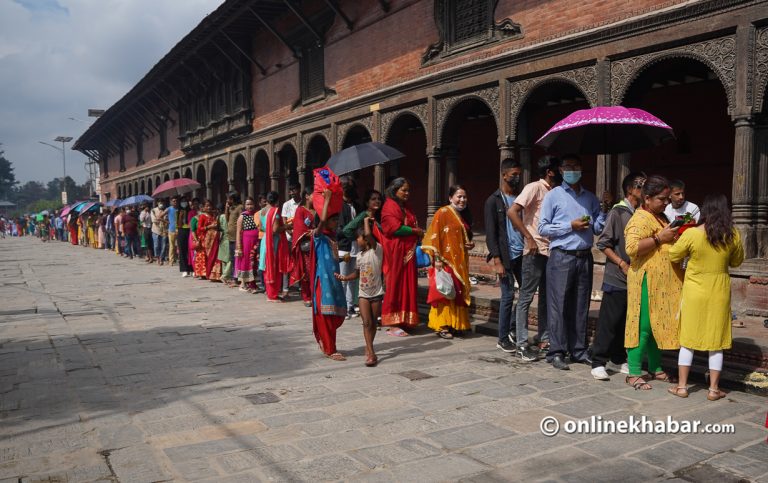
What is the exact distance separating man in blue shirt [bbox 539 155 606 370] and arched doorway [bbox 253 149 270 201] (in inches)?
607

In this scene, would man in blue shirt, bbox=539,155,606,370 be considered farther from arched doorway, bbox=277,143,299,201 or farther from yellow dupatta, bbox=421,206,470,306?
arched doorway, bbox=277,143,299,201

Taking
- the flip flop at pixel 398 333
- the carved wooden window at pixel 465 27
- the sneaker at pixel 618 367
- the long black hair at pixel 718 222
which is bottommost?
the flip flop at pixel 398 333

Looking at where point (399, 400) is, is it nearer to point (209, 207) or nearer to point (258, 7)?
point (209, 207)

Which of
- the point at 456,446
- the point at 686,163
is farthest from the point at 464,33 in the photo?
the point at 456,446

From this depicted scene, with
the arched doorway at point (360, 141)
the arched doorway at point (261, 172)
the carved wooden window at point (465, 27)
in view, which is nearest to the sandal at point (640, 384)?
the carved wooden window at point (465, 27)

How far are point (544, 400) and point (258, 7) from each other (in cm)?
1497

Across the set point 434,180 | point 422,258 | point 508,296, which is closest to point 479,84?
point 434,180

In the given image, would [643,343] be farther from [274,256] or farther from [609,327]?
[274,256]

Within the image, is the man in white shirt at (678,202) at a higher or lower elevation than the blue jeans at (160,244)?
higher

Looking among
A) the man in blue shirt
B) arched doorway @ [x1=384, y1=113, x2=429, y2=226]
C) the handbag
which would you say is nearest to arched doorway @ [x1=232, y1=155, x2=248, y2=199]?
arched doorway @ [x1=384, y1=113, x2=429, y2=226]

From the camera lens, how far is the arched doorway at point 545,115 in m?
9.84

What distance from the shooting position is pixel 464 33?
10797 mm

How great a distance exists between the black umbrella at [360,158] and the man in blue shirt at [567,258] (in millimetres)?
2981

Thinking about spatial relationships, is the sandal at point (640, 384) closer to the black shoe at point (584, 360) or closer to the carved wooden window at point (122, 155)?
the black shoe at point (584, 360)
